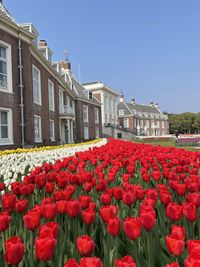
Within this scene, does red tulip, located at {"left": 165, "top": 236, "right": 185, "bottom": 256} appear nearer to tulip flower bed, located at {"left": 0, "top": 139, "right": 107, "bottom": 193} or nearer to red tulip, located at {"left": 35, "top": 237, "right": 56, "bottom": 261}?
red tulip, located at {"left": 35, "top": 237, "right": 56, "bottom": 261}

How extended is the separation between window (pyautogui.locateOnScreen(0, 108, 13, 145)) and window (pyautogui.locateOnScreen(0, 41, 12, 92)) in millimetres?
1345

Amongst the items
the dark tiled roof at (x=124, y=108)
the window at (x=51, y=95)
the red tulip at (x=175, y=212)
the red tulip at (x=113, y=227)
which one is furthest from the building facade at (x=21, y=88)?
the dark tiled roof at (x=124, y=108)

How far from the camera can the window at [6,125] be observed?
58.3ft

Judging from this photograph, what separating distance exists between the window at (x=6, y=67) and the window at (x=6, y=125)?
53.0 inches

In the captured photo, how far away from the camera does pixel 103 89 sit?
212ft

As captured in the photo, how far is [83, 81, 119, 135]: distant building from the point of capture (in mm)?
64019

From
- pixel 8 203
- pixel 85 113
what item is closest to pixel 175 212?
pixel 8 203

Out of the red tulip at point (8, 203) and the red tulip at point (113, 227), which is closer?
the red tulip at point (113, 227)

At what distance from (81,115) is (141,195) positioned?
131ft

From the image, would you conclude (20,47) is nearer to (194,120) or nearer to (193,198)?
(193,198)

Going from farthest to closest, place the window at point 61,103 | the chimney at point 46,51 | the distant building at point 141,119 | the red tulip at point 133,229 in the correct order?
the distant building at point 141,119 → the window at point 61,103 → the chimney at point 46,51 → the red tulip at point 133,229

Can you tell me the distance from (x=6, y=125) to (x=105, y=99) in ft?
162

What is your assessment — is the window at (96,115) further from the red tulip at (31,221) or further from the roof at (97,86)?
the red tulip at (31,221)

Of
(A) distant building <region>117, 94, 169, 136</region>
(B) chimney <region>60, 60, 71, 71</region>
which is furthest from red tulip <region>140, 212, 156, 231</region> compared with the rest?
(A) distant building <region>117, 94, 169, 136</region>
